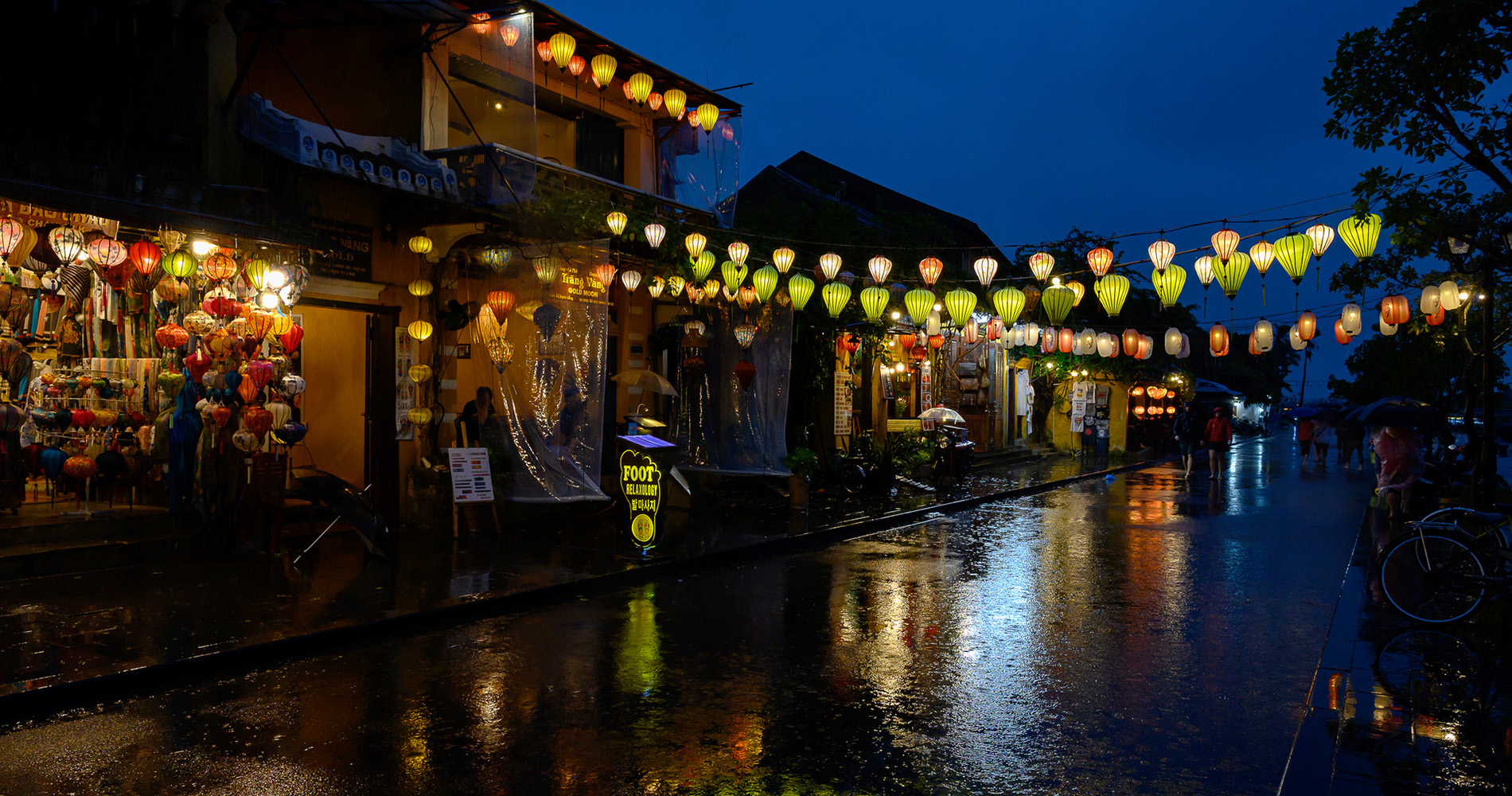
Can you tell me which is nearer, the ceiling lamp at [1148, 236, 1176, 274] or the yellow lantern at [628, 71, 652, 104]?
the ceiling lamp at [1148, 236, 1176, 274]

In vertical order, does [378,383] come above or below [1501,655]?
above

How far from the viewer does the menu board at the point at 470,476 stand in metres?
12.0

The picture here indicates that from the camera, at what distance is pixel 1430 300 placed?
611 inches

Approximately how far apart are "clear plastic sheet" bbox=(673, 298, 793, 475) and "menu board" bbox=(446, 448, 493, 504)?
4974 mm

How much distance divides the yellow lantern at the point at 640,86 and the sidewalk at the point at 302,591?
694 centimetres

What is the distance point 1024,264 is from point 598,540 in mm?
23748

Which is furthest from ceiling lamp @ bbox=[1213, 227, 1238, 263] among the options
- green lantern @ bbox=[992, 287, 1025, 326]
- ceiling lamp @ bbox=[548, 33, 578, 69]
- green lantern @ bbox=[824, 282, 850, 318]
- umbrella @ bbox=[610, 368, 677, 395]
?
ceiling lamp @ bbox=[548, 33, 578, 69]

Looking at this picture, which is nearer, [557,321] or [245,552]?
[245,552]

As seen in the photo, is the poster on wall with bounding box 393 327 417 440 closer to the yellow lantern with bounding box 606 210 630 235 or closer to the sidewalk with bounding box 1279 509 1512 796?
the yellow lantern with bounding box 606 210 630 235

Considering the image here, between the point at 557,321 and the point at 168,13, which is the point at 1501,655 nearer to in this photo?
the point at 557,321

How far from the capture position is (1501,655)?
7.31m

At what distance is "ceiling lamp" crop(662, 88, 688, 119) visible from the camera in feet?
54.2

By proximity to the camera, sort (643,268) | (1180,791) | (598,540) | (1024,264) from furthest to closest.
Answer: (1024,264) < (643,268) < (598,540) < (1180,791)

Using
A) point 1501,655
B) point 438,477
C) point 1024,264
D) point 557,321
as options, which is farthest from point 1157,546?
point 1024,264
